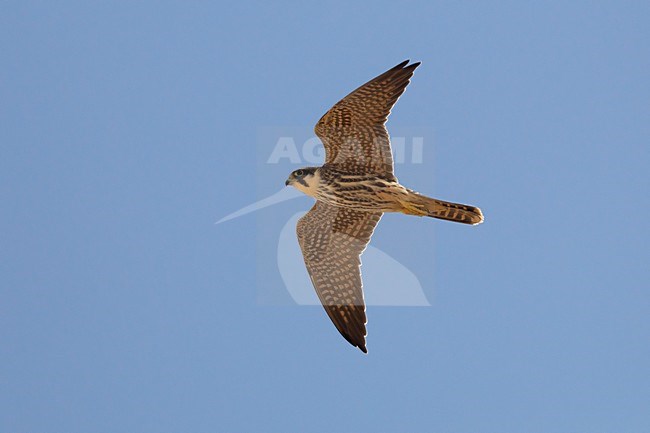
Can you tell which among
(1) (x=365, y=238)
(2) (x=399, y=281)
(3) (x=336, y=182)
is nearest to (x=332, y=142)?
(3) (x=336, y=182)

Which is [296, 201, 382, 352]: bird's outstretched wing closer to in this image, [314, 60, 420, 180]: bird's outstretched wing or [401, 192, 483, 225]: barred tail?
[314, 60, 420, 180]: bird's outstretched wing

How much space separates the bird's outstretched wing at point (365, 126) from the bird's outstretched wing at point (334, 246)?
0.91 metres

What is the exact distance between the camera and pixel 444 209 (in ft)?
39.1

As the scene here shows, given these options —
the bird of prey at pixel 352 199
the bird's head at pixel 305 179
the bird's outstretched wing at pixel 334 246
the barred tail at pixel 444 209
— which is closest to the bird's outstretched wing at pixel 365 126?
the bird of prey at pixel 352 199

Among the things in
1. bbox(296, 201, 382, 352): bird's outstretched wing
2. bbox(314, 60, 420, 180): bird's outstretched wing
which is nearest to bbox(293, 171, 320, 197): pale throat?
bbox(314, 60, 420, 180): bird's outstretched wing

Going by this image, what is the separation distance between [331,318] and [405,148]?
235 cm

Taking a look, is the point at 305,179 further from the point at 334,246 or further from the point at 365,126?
the point at 334,246

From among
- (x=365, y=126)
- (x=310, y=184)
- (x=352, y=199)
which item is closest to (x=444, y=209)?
(x=352, y=199)

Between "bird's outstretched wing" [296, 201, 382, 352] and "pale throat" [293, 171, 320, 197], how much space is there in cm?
63

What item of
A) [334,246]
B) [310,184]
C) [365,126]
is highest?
[365,126]

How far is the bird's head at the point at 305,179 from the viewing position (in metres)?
12.4

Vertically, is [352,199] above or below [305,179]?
below

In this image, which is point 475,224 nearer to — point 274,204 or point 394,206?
point 394,206

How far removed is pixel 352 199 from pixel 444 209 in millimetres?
1145
